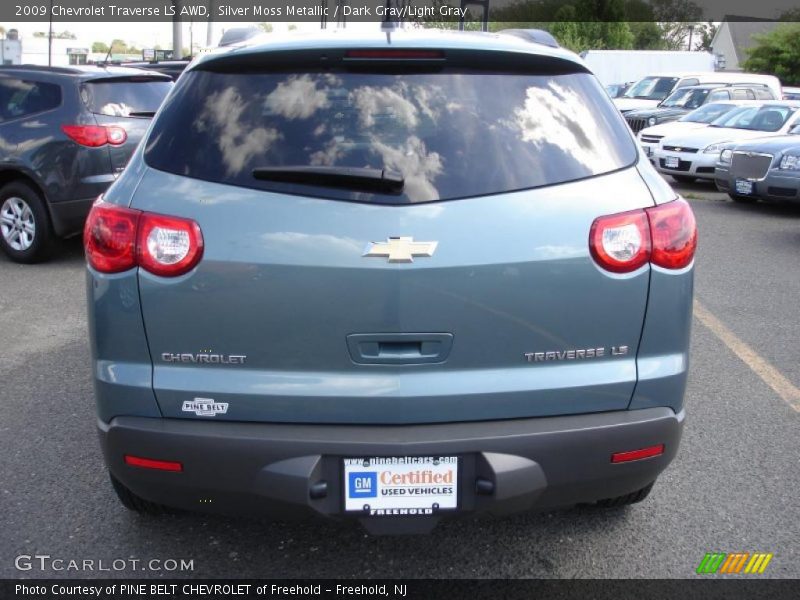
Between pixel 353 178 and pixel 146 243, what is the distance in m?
0.65

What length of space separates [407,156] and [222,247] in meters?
0.61

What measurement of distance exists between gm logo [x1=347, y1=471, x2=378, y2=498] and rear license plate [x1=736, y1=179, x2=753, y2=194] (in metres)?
10.5

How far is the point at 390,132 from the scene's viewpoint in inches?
102

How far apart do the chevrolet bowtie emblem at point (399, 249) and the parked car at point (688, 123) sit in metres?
13.8

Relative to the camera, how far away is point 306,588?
298 cm

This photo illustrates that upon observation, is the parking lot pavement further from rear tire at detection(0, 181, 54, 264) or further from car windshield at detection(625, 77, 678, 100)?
car windshield at detection(625, 77, 678, 100)

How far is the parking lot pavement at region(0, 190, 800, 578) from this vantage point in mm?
3141

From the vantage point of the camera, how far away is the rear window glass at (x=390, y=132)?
2568 mm

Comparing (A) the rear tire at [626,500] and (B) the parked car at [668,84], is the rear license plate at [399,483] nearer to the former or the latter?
(A) the rear tire at [626,500]

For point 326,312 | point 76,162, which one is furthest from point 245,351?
point 76,162

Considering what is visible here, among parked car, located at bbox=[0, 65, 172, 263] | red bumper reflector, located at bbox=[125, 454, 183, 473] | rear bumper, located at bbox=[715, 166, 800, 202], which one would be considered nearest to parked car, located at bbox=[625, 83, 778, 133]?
rear bumper, located at bbox=[715, 166, 800, 202]

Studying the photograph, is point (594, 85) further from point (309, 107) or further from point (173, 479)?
point (173, 479)

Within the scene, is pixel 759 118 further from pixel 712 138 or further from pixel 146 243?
pixel 146 243

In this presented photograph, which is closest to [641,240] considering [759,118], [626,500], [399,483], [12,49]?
[399,483]
